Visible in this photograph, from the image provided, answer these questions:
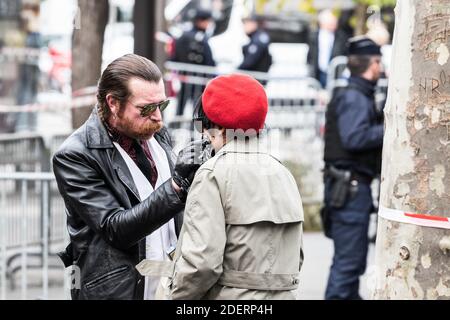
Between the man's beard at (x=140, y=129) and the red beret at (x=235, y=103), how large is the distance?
0.49 metres

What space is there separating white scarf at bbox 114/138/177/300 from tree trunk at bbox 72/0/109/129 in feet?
11.6

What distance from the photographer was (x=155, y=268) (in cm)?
381

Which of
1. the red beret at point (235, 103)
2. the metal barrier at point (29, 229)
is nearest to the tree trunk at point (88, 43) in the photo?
the metal barrier at point (29, 229)

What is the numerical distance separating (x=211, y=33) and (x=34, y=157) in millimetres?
9151

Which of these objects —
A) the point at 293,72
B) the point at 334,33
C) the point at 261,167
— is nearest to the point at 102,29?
the point at 261,167

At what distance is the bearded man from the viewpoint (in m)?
4.06

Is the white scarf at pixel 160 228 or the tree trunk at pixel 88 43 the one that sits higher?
the tree trunk at pixel 88 43

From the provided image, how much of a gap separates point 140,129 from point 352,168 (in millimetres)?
3531

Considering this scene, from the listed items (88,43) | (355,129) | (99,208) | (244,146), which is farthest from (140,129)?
(88,43)

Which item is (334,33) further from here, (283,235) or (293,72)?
(283,235)

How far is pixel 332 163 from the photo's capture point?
751cm

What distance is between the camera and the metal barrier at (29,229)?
7117 mm

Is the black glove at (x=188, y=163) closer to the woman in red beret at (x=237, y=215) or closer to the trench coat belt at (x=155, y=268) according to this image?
the woman in red beret at (x=237, y=215)

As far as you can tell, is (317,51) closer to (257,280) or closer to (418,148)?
(418,148)
